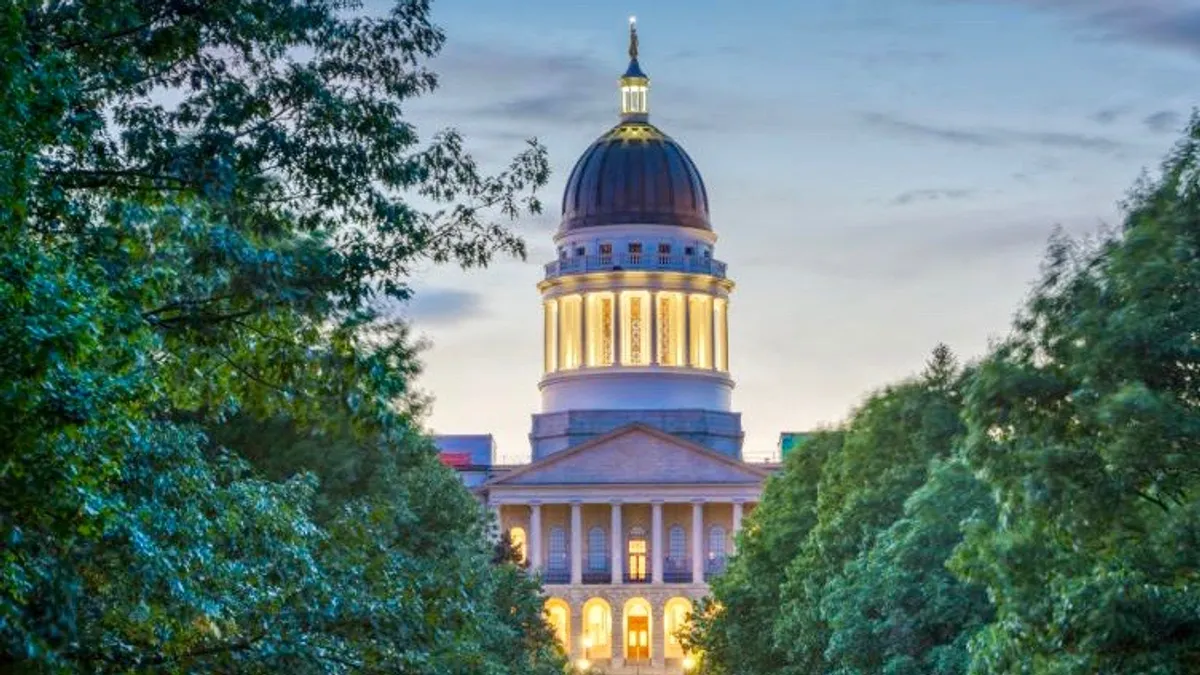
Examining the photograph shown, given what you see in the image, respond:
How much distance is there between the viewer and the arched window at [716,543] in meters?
178

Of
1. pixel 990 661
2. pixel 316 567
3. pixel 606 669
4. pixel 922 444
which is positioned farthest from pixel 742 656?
pixel 606 669

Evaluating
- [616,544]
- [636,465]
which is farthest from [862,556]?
[616,544]

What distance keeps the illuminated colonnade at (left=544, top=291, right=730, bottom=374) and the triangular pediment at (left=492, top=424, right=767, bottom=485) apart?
17.1m

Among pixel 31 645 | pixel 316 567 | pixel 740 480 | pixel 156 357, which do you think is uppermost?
pixel 740 480

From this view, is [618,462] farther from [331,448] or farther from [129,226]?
[129,226]

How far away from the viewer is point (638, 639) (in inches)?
6964

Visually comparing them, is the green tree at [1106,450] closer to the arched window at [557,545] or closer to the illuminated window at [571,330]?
the arched window at [557,545]

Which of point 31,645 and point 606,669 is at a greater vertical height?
point 606,669

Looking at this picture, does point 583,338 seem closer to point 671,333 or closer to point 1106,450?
point 671,333

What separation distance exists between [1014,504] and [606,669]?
5404 inches

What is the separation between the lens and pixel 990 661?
3809 cm

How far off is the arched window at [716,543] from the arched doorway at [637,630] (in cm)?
603

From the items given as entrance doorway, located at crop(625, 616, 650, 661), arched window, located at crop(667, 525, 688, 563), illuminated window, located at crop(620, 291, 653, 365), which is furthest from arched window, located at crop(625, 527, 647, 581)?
illuminated window, located at crop(620, 291, 653, 365)

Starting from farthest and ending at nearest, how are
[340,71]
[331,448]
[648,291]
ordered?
1. [648,291]
2. [331,448]
3. [340,71]
